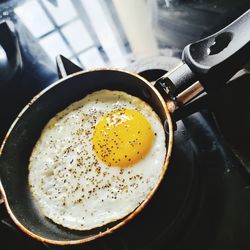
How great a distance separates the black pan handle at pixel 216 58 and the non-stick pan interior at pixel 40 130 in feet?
0.70

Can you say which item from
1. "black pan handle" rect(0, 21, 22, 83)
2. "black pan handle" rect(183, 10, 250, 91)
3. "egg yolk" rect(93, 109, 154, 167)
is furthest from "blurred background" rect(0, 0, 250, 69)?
"egg yolk" rect(93, 109, 154, 167)

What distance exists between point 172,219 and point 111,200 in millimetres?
325

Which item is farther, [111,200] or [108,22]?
[108,22]

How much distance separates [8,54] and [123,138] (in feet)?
4.55

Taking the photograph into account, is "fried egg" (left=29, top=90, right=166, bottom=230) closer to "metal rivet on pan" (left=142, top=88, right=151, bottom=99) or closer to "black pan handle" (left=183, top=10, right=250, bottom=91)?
"metal rivet on pan" (left=142, top=88, right=151, bottom=99)

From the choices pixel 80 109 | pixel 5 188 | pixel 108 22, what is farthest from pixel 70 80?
pixel 108 22

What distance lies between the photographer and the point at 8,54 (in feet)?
7.84

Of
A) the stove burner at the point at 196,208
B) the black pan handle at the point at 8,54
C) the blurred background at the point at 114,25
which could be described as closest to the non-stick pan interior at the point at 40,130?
the stove burner at the point at 196,208

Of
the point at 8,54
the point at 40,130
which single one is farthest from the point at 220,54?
the point at 8,54

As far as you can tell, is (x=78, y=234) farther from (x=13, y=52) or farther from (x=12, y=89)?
(x=13, y=52)

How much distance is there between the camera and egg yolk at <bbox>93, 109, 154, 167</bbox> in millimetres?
1566

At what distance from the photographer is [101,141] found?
5.41 ft

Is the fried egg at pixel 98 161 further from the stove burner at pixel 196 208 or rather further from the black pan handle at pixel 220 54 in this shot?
the black pan handle at pixel 220 54

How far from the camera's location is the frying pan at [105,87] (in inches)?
47.3
